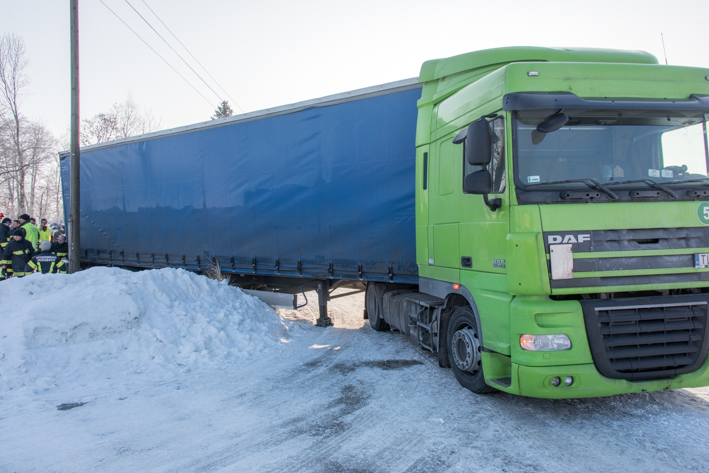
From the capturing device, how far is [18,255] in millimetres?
10867

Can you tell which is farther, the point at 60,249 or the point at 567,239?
the point at 60,249

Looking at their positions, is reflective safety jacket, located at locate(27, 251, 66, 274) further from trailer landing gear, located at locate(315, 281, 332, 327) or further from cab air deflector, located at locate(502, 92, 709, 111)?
cab air deflector, located at locate(502, 92, 709, 111)

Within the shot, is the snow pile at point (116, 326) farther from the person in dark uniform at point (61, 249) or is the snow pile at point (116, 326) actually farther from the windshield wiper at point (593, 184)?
the windshield wiper at point (593, 184)

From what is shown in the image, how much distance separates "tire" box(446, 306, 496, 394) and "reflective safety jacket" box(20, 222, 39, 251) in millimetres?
11017

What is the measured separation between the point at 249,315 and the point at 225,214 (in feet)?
8.82

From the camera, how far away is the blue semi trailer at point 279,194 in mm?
7562

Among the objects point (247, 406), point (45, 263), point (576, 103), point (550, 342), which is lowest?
point (247, 406)

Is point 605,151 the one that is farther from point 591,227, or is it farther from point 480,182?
point 480,182

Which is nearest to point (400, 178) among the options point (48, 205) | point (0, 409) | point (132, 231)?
point (0, 409)

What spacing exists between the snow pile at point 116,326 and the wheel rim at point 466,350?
3337 mm

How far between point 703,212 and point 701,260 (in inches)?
16.4

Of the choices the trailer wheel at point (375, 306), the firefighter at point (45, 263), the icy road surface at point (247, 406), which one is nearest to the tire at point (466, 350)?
the icy road surface at point (247, 406)

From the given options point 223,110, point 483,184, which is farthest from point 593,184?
point 223,110

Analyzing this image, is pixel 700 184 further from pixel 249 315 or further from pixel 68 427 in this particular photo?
pixel 249 315
